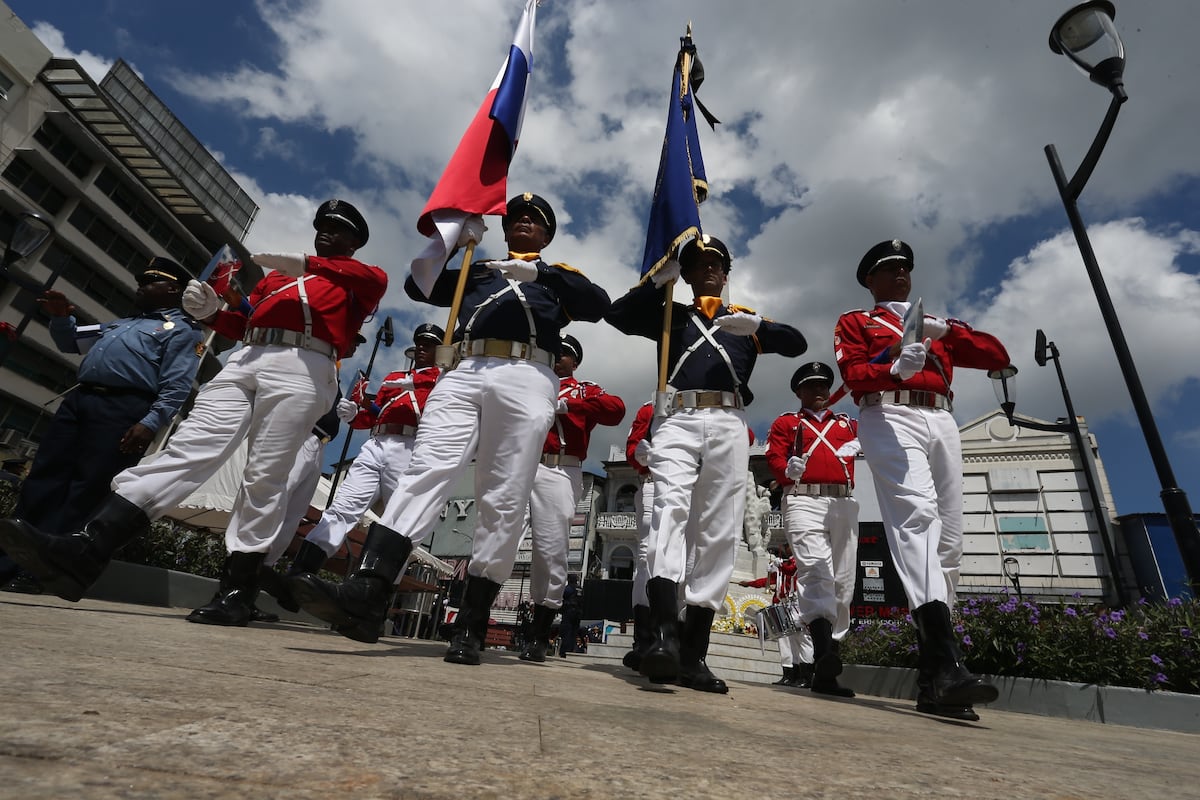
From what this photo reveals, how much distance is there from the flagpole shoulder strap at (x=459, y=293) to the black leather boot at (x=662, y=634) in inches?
65.5

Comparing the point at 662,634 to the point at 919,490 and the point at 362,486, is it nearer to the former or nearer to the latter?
the point at 919,490

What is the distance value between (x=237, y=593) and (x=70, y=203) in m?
40.9

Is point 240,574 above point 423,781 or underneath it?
above

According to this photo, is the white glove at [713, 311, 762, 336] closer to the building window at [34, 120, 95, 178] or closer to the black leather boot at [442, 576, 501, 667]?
the black leather boot at [442, 576, 501, 667]

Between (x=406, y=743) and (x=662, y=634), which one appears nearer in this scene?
(x=406, y=743)

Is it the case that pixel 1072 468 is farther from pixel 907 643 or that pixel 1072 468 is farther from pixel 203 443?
pixel 203 443

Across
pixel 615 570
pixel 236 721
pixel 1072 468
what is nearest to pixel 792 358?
pixel 236 721

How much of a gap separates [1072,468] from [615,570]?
23.9 meters

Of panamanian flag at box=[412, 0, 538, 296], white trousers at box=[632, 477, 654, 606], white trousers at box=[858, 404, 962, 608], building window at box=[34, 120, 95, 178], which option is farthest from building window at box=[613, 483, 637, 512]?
white trousers at box=[858, 404, 962, 608]

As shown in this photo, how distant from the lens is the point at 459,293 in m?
3.53

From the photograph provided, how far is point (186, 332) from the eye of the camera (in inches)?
173

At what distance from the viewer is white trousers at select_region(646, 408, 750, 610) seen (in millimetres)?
3496

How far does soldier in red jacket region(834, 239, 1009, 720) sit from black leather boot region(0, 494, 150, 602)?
381 centimetres

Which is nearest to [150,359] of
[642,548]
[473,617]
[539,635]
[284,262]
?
[284,262]
